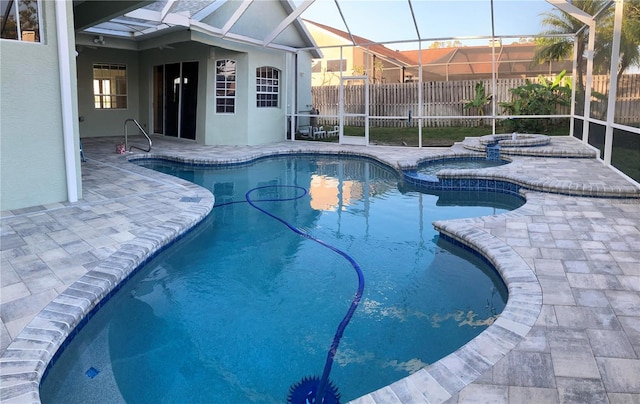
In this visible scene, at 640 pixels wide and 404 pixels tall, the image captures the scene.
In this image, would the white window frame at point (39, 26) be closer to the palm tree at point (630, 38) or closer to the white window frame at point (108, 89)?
the palm tree at point (630, 38)

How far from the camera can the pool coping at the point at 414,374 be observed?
248 centimetres

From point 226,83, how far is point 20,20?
797 centimetres

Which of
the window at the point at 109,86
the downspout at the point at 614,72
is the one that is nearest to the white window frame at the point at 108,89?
the window at the point at 109,86

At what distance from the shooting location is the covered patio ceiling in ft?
35.8

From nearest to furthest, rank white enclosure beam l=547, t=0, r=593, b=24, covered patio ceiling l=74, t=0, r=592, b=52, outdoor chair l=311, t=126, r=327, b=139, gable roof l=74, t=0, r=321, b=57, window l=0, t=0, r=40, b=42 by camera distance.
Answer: window l=0, t=0, r=40, b=42 < gable roof l=74, t=0, r=321, b=57 < white enclosure beam l=547, t=0, r=593, b=24 < covered patio ceiling l=74, t=0, r=592, b=52 < outdoor chair l=311, t=126, r=327, b=139

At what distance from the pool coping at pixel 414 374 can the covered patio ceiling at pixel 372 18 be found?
25.2 ft

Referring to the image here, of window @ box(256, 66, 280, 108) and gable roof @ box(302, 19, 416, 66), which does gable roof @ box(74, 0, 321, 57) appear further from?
gable roof @ box(302, 19, 416, 66)

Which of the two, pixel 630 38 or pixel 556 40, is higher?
pixel 556 40

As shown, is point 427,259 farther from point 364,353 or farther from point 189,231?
point 189,231

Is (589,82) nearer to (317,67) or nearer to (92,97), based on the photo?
(317,67)

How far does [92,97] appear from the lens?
1499cm

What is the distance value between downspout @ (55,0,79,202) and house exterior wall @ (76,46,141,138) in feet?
29.0

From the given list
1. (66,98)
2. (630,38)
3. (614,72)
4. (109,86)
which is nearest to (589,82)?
(614,72)

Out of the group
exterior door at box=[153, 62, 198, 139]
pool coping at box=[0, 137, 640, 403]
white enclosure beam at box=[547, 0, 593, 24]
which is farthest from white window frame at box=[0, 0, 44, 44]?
white enclosure beam at box=[547, 0, 593, 24]
